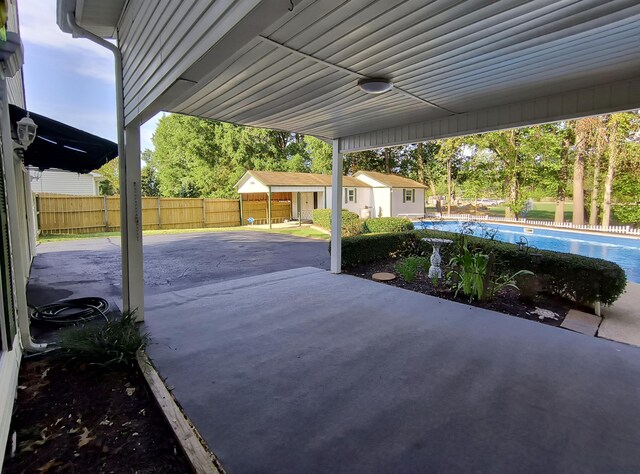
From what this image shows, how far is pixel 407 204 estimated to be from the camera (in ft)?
76.2

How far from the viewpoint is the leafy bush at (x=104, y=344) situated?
303cm

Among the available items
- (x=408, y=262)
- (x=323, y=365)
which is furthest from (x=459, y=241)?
(x=323, y=365)

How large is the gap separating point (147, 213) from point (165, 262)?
9370mm

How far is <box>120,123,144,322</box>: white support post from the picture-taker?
12.3ft

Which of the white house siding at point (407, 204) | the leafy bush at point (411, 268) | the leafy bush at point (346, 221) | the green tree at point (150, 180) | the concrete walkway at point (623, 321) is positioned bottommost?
the concrete walkway at point (623, 321)

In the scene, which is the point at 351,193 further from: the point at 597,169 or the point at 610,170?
the point at 610,170

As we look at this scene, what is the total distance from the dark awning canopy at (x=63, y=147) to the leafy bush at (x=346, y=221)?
8588mm

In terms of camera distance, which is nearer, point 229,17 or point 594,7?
point 229,17

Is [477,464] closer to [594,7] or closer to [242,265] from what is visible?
[594,7]

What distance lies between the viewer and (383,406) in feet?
8.38

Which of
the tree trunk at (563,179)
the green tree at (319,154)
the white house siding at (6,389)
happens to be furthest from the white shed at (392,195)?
the white house siding at (6,389)

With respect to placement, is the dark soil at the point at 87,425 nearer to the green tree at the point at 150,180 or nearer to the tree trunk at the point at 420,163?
the green tree at the point at 150,180

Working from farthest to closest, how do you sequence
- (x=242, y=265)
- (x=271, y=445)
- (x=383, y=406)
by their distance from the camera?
(x=242, y=265) < (x=383, y=406) < (x=271, y=445)

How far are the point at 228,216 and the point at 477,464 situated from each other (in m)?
18.5
